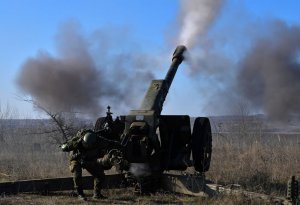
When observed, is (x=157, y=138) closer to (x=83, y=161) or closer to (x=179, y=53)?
(x=83, y=161)

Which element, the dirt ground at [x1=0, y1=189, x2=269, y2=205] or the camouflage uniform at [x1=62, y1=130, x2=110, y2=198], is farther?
the camouflage uniform at [x1=62, y1=130, x2=110, y2=198]

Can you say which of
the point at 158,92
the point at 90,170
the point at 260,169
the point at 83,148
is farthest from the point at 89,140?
the point at 260,169

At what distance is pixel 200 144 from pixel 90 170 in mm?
2443

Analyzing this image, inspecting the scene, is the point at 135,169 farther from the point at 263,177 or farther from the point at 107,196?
the point at 263,177

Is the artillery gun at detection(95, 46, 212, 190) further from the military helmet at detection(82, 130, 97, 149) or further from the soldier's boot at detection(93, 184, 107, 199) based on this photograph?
the soldier's boot at detection(93, 184, 107, 199)

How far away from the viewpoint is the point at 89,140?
9.12 m

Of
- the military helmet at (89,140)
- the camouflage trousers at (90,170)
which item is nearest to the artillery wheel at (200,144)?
the camouflage trousers at (90,170)

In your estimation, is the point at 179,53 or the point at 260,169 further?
the point at 260,169

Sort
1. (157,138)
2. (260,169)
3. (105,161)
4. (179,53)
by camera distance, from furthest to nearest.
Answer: (260,169) → (179,53) → (157,138) → (105,161)

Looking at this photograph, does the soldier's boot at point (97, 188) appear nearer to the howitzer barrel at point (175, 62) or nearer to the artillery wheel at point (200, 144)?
the artillery wheel at point (200, 144)

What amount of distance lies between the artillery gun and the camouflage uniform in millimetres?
539

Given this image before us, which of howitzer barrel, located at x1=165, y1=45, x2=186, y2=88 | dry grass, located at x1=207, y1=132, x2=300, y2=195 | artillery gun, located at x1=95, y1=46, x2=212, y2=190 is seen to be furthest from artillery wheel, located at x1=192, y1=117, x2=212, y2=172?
howitzer barrel, located at x1=165, y1=45, x2=186, y2=88

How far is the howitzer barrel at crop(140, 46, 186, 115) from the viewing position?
10195mm

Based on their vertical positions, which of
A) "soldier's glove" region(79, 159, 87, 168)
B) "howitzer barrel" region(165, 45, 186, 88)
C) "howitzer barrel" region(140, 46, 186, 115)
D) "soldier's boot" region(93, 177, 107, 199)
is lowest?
"soldier's boot" region(93, 177, 107, 199)
